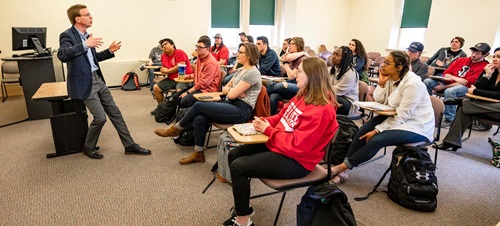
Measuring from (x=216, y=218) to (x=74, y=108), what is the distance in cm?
213

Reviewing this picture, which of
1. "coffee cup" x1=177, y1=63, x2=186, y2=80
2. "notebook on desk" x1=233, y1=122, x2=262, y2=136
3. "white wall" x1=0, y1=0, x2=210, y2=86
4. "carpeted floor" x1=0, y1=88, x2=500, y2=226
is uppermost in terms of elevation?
"white wall" x1=0, y1=0, x2=210, y2=86

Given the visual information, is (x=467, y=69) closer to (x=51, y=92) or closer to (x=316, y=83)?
(x=316, y=83)

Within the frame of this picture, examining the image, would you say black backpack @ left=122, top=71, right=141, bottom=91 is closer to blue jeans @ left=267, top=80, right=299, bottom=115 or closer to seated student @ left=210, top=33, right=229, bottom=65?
seated student @ left=210, top=33, right=229, bottom=65

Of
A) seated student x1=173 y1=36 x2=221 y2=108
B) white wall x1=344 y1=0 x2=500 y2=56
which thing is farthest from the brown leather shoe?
white wall x1=344 y1=0 x2=500 y2=56

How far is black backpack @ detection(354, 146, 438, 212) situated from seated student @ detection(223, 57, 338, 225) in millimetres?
956

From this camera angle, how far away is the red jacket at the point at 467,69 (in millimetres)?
4359

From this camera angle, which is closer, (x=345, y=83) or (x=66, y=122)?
(x=66, y=122)

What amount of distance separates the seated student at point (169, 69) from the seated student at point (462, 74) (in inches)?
157

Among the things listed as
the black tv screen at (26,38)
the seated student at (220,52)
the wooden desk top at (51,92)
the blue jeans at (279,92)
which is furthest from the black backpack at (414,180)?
the black tv screen at (26,38)

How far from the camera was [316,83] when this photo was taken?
1809mm

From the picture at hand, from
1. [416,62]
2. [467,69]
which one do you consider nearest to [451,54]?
[467,69]

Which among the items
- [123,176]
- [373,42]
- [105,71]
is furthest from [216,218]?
[373,42]

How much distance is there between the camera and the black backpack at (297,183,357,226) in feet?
5.24

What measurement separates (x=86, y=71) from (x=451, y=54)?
230 inches
